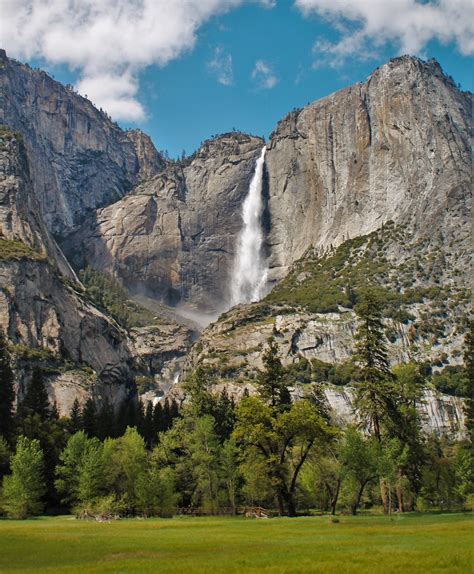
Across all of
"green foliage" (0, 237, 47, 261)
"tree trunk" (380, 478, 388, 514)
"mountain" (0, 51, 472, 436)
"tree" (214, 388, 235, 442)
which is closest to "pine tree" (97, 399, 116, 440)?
"tree" (214, 388, 235, 442)

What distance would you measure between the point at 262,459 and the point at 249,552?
26899 millimetres

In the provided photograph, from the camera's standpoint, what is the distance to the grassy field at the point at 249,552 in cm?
1636

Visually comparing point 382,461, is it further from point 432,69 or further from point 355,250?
point 432,69

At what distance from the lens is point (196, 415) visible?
69.5 m

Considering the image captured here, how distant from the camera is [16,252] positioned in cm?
12650

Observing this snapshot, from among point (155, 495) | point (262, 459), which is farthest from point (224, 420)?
point (262, 459)

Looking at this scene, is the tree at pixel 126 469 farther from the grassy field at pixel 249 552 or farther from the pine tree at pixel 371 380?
the grassy field at pixel 249 552

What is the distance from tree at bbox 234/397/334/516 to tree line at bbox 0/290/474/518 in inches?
3.3

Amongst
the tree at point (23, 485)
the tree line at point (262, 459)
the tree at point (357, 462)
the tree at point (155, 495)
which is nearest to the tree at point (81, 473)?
the tree line at point (262, 459)

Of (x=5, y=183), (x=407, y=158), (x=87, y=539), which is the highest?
(x=407, y=158)

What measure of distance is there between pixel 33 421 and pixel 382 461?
1743 inches

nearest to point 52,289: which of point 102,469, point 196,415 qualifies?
point 196,415

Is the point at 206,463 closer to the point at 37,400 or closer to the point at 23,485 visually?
the point at 23,485

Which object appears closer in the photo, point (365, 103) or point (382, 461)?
point (382, 461)
